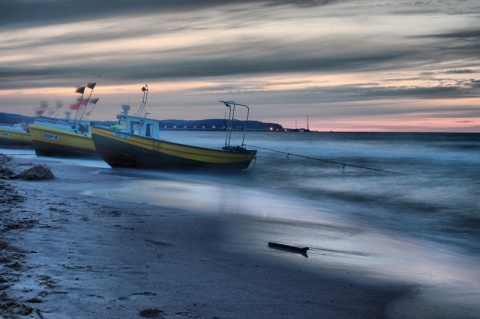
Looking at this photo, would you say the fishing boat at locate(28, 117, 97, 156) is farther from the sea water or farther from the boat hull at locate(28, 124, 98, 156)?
the sea water

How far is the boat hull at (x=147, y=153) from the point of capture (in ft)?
81.4

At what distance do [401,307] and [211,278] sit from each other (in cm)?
198

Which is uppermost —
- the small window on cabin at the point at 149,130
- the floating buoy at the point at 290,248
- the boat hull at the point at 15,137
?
the small window on cabin at the point at 149,130

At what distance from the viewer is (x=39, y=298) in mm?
4277

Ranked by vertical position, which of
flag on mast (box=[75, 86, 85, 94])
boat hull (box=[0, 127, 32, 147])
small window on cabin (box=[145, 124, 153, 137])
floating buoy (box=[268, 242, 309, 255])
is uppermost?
flag on mast (box=[75, 86, 85, 94])

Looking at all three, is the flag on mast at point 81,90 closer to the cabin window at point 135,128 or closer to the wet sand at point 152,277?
the cabin window at point 135,128

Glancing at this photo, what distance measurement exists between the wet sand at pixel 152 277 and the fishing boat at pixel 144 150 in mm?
15753

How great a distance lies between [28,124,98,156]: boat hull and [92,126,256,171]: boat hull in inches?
306

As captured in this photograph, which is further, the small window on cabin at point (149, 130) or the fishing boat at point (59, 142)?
the fishing boat at point (59, 142)

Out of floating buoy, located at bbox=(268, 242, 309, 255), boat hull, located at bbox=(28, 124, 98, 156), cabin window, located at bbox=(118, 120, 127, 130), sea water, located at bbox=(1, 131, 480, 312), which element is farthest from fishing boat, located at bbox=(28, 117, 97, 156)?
floating buoy, located at bbox=(268, 242, 309, 255)

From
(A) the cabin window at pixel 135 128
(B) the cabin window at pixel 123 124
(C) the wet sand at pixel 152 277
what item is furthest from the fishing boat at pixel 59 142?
(C) the wet sand at pixel 152 277

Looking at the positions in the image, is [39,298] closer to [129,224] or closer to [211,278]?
[211,278]

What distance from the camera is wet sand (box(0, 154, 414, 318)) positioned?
4422 millimetres

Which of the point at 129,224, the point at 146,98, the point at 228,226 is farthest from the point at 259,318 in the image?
the point at 146,98
